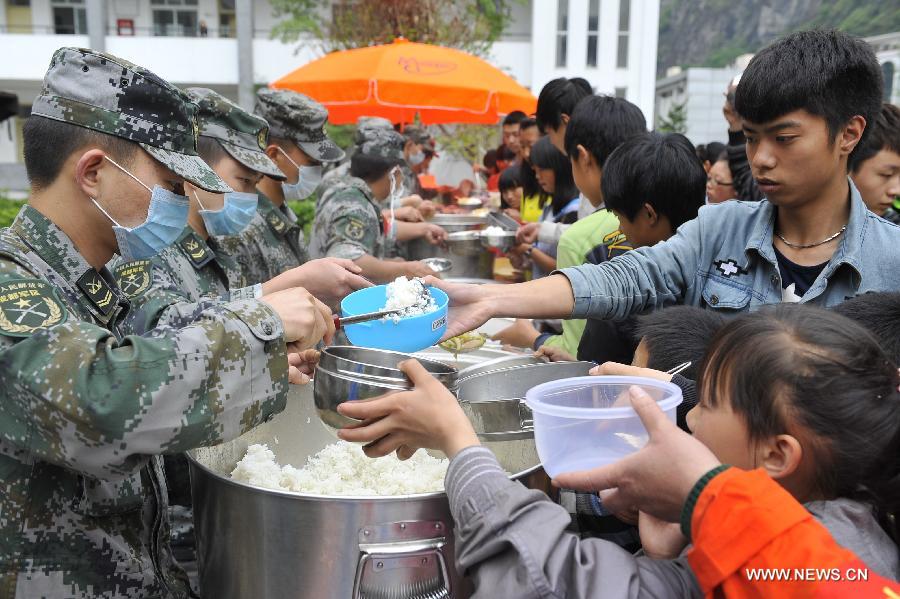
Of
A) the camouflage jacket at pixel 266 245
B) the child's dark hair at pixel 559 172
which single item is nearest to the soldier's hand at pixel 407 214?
the child's dark hair at pixel 559 172

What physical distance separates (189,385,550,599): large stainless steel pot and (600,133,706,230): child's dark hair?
1.30m

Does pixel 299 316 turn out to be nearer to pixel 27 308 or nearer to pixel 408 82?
pixel 27 308

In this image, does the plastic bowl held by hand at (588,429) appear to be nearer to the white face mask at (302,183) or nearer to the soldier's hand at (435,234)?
the white face mask at (302,183)

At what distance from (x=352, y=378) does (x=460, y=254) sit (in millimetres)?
3582

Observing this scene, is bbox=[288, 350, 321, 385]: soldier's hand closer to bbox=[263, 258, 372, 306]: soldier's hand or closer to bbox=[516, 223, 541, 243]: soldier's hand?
bbox=[263, 258, 372, 306]: soldier's hand

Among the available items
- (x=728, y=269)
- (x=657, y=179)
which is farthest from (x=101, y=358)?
(x=657, y=179)

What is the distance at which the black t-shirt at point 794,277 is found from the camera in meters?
1.81

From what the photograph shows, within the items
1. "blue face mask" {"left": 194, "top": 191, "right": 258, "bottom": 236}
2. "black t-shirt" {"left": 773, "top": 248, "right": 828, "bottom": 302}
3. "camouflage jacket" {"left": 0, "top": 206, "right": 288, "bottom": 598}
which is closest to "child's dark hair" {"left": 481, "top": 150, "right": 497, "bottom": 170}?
"blue face mask" {"left": 194, "top": 191, "right": 258, "bottom": 236}

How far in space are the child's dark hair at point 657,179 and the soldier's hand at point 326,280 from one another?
948 mm

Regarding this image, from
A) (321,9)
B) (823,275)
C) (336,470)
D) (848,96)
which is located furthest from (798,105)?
(321,9)

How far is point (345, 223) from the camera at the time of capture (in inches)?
156

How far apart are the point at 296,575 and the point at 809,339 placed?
101 centimetres

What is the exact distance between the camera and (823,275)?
1749mm

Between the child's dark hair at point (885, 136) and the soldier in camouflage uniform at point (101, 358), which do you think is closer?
the soldier in camouflage uniform at point (101, 358)
